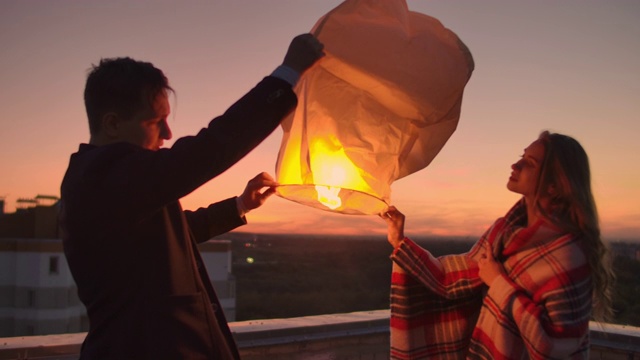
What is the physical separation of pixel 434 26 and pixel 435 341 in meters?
1.28

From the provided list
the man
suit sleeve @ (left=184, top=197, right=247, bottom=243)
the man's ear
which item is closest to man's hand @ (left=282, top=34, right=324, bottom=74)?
the man

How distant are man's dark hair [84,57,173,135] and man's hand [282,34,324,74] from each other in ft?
1.13

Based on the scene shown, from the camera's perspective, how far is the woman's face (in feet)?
7.70

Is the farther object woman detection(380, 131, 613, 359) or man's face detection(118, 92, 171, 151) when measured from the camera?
woman detection(380, 131, 613, 359)

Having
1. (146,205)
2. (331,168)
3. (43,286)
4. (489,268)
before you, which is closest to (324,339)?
(489,268)

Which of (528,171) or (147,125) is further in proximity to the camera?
(528,171)

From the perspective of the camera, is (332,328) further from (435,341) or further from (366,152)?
(366,152)

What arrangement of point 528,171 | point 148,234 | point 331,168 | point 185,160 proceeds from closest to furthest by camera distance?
point 185,160 < point 148,234 < point 331,168 < point 528,171

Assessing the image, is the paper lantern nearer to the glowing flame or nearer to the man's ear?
the glowing flame

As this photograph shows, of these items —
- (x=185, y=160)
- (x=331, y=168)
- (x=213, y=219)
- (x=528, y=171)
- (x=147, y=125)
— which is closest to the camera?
(x=185, y=160)

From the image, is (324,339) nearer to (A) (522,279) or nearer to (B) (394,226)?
(B) (394,226)

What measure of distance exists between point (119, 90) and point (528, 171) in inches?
62.9

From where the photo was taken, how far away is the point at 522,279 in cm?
220

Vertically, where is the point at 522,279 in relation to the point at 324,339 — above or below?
above
